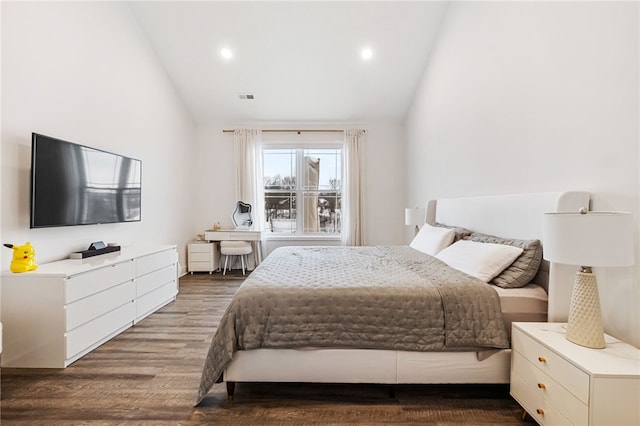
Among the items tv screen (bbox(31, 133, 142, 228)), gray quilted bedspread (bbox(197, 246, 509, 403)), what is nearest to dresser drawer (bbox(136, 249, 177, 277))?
tv screen (bbox(31, 133, 142, 228))

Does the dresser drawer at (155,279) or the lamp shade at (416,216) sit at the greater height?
the lamp shade at (416,216)

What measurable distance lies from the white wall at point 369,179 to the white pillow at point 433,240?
6.86 feet

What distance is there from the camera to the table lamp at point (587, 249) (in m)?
1.22

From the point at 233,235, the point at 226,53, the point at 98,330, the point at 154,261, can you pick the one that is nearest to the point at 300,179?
the point at 233,235

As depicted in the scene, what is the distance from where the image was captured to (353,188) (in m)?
5.25

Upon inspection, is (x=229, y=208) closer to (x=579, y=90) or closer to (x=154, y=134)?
(x=154, y=134)

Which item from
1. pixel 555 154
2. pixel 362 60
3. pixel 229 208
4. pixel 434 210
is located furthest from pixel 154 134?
pixel 555 154

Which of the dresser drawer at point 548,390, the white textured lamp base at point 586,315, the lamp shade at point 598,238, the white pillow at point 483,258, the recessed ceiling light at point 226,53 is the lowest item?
the dresser drawer at point 548,390

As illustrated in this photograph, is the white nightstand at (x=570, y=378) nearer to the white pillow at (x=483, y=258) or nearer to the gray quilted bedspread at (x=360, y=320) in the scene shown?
the gray quilted bedspread at (x=360, y=320)

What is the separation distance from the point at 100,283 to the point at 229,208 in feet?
10.1

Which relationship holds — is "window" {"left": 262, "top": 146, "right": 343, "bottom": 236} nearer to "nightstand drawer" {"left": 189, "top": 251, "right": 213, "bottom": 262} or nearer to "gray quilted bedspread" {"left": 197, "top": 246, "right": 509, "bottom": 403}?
"nightstand drawer" {"left": 189, "top": 251, "right": 213, "bottom": 262}

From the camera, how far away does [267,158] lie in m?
5.51

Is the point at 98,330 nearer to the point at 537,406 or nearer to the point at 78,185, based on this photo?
the point at 78,185

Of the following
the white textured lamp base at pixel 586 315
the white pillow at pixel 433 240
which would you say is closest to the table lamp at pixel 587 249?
the white textured lamp base at pixel 586 315
